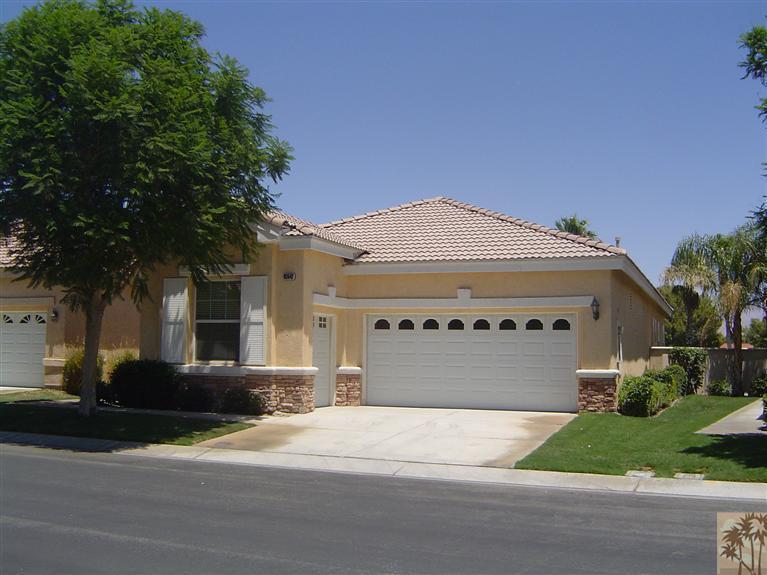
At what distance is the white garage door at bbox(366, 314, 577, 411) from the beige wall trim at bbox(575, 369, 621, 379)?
1.13ft

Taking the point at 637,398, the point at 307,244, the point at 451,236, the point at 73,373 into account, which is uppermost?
the point at 451,236

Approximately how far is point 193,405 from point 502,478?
9318 millimetres

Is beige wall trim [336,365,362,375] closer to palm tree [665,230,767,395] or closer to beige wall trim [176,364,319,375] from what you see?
beige wall trim [176,364,319,375]

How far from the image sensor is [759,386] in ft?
97.0

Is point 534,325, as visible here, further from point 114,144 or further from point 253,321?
point 114,144

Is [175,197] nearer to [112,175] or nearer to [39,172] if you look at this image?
[112,175]

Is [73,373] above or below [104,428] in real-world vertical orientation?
above

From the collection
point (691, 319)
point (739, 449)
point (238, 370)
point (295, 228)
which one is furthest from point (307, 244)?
point (691, 319)

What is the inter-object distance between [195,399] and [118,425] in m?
2.88

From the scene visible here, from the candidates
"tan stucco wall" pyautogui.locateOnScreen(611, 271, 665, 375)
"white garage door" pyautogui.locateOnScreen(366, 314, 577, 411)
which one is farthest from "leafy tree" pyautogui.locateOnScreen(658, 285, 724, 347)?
"white garage door" pyautogui.locateOnScreen(366, 314, 577, 411)

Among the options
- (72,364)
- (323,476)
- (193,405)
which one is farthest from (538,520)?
(72,364)

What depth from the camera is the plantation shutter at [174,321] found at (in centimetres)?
1909

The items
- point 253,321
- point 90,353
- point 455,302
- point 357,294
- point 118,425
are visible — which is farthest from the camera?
point 357,294

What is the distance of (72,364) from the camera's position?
21.9 m
